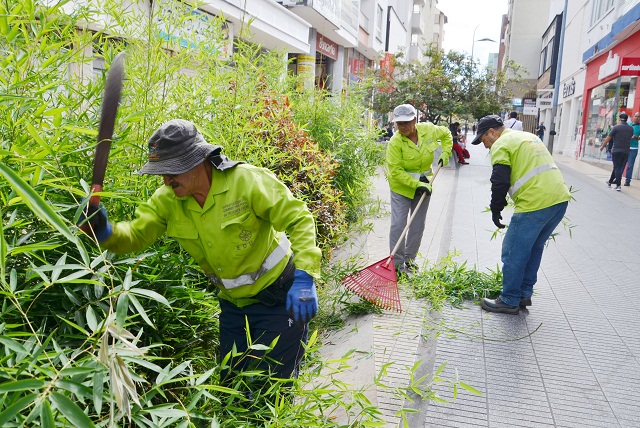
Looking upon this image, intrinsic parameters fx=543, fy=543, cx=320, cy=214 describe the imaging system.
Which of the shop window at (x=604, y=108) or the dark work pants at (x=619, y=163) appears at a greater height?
the shop window at (x=604, y=108)

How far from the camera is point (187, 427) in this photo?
1.67 metres

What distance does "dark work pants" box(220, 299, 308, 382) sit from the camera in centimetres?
271

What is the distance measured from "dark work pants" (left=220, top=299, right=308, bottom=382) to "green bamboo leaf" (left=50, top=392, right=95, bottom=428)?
1.55m

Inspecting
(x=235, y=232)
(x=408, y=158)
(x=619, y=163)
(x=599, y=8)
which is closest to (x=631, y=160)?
(x=619, y=163)

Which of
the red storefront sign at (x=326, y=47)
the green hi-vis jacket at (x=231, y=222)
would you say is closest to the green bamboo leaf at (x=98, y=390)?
the green hi-vis jacket at (x=231, y=222)

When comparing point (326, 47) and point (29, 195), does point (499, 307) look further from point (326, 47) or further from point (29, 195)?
point (326, 47)

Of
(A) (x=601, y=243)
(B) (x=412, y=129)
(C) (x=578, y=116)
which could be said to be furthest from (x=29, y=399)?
(C) (x=578, y=116)

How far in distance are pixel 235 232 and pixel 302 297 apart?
0.45 metres

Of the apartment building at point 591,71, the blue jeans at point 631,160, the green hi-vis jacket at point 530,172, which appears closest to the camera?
the green hi-vis jacket at point 530,172

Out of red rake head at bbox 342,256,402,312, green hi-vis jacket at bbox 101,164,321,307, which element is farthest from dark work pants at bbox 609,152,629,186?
green hi-vis jacket at bbox 101,164,321,307

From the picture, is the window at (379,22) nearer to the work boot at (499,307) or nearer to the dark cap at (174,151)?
the work boot at (499,307)

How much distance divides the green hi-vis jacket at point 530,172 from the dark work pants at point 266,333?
8.57 feet

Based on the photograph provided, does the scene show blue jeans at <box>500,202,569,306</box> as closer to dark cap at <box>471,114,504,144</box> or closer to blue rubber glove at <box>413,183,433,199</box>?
dark cap at <box>471,114,504,144</box>

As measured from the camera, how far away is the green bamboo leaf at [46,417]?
1102 mm
